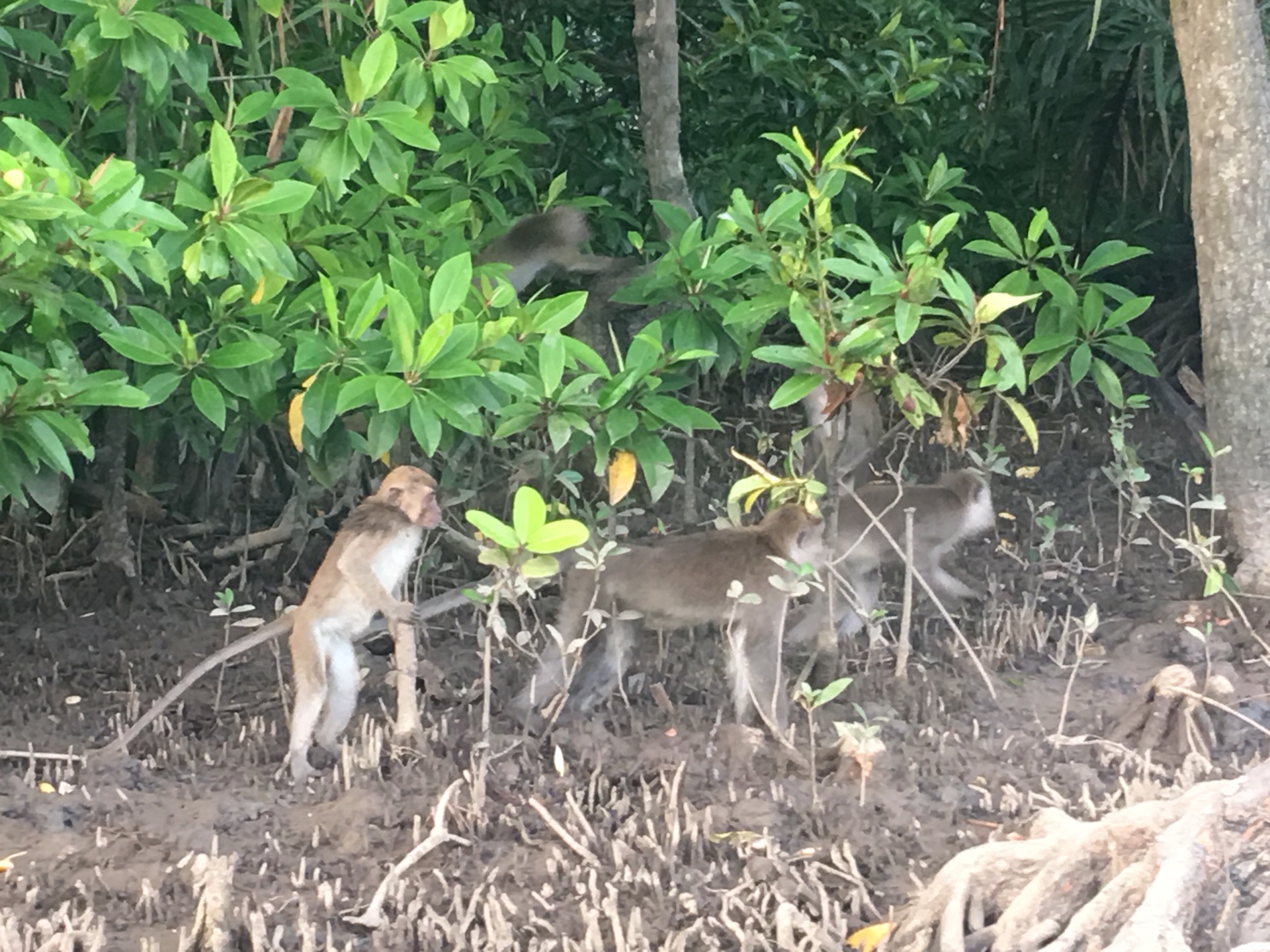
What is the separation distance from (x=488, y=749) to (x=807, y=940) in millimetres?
1150

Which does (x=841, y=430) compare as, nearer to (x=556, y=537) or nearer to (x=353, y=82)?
(x=556, y=537)

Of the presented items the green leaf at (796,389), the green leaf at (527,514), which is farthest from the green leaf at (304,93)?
the green leaf at (796,389)

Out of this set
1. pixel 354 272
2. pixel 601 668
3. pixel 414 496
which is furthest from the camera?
pixel 601 668

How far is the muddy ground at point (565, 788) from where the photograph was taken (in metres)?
2.63

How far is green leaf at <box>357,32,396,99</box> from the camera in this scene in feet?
9.80

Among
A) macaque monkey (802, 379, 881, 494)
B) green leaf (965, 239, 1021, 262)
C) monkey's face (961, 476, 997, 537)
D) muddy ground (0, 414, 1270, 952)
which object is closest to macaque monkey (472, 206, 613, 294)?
muddy ground (0, 414, 1270, 952)

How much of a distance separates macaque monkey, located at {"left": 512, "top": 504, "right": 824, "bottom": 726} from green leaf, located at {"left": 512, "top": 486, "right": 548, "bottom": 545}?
821 mm

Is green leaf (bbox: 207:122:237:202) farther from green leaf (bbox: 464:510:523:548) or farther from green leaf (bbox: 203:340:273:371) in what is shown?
green leaf (bbox: 464:510:523:548)

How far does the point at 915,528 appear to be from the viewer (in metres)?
4.70

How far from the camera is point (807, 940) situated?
2.41 m

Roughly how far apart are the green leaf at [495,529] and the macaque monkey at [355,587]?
0.55 m

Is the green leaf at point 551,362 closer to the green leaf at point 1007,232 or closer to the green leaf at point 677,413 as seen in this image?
the green leaf at point 677,413

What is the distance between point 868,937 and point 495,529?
1.12 meters

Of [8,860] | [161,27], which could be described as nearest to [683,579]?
[8,860]
